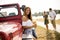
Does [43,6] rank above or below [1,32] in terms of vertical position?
above

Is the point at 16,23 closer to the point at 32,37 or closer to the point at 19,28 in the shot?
the point at 19,28

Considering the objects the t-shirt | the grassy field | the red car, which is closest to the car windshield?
the red car

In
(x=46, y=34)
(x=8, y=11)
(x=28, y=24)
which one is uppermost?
(x=8, y=11)

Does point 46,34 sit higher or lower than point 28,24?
lower

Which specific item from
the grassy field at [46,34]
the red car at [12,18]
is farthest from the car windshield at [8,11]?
the grassy field at [46,34]

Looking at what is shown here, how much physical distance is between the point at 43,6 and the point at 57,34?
39 centimetres

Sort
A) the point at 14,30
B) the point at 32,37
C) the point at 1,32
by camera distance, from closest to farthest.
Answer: the point at 1,32 < the point at 14,30 < the point at 32,37

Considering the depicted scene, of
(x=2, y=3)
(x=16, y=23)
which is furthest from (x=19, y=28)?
(x=2, y=3)

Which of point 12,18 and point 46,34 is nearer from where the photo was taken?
point 12,18

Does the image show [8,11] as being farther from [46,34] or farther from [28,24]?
[46,34]

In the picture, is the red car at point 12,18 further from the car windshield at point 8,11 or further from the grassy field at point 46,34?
the grassy field at point 46,34

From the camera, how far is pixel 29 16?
2.30 meters

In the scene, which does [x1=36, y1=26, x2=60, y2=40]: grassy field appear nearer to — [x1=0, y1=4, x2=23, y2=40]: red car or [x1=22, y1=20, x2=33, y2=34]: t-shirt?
[x1=22, y1=20, x2=33, y2=34]: t-shirt

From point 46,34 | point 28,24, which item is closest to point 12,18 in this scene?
point 28,24
